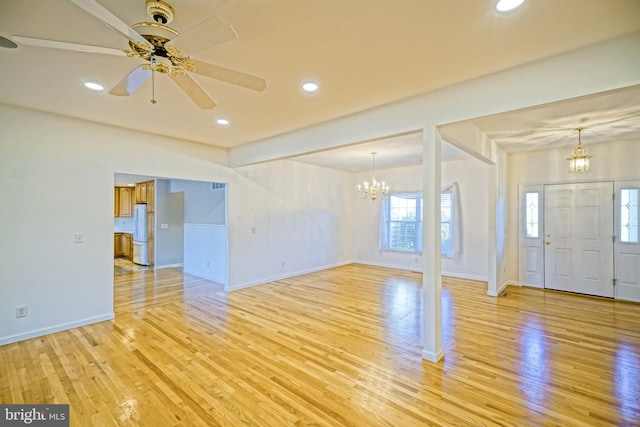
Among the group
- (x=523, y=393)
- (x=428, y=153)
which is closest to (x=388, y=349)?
(x=523, y=393)

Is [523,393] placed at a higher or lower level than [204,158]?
lower

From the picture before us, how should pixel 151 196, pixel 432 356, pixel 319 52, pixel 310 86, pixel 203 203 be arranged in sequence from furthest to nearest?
→ pixel 151 196, pixel 203 203, pixel 432 356, pixel 310 86, pixel 319 52

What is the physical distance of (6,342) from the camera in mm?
3309

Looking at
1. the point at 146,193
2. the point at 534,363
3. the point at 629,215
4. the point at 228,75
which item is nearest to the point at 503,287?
the point at 629,215

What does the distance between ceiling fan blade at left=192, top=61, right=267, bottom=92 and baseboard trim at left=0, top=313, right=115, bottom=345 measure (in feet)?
12.7

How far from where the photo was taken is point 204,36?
1.61m

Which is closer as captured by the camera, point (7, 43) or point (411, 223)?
point (7, 43)

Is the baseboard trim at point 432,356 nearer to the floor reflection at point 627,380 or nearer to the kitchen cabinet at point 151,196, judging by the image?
the floor reflection at point 627,380

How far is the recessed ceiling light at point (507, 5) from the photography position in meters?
1.64

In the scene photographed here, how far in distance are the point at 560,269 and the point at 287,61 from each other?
247 inches

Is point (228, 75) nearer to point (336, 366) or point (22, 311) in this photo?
point (336, 366)

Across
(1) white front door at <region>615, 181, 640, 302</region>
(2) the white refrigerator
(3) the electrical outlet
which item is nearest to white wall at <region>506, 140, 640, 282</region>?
(1) white front door at <region>615, 181, 640, 302</region>

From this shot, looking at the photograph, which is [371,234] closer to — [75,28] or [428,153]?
[428,153]

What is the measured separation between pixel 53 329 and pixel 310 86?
4387 millimetres
